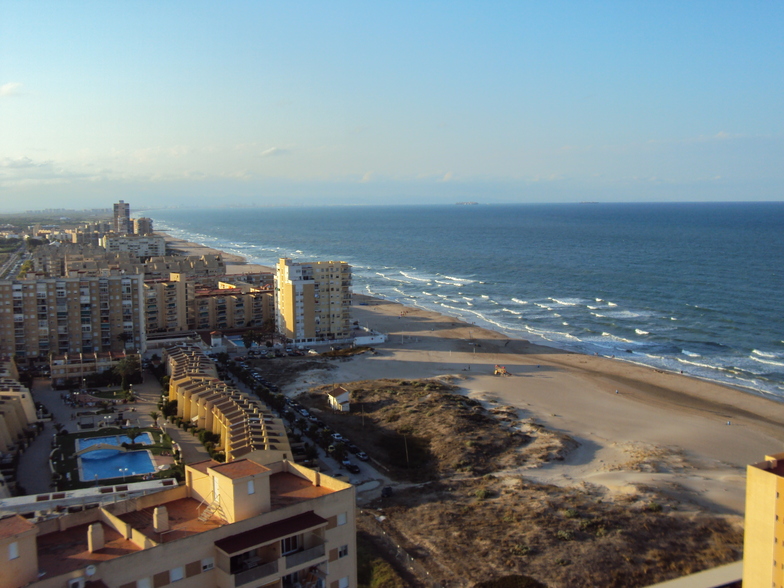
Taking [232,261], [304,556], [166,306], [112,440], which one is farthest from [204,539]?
[232,261]

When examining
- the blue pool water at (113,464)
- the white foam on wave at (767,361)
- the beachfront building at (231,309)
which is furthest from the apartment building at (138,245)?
the white foam on wave at (767,361)

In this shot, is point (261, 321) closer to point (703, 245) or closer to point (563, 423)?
point (563, 423)

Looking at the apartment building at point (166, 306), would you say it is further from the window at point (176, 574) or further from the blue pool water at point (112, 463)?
the window at point (176, 574)

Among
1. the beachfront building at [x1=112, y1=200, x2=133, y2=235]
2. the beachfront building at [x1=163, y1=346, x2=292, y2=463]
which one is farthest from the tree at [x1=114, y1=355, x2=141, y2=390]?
the beachfront building at [x1=112, y1=200, x2=133, y2=235]

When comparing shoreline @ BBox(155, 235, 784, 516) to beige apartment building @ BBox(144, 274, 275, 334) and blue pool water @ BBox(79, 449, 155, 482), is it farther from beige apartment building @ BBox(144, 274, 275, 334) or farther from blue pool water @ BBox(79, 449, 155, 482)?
blue pool water @ BBox(79, 449, 155, 482)

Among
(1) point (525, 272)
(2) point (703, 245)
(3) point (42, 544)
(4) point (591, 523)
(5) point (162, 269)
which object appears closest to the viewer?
(3) point (42, 544)

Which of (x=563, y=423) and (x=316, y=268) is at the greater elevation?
(x=316, y=268)

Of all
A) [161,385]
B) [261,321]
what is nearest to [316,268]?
[261,321]

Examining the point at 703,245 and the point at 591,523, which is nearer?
the point at 591,523
